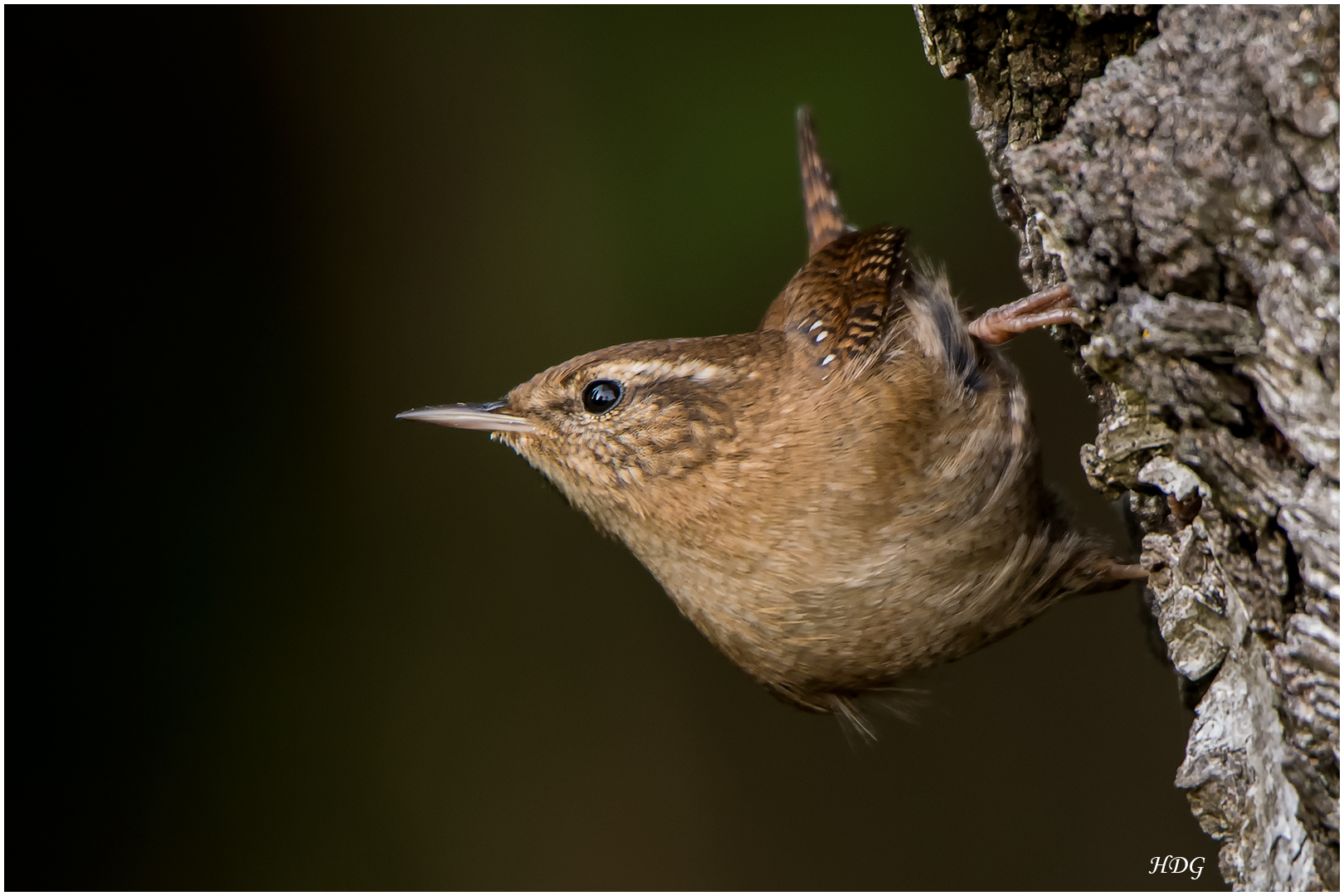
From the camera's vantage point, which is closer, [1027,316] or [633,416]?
[1027,316]

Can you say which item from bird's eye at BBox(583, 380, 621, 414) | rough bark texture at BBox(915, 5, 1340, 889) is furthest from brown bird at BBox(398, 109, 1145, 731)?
rough bark texture at BBox(915, 5, 1340, 889)

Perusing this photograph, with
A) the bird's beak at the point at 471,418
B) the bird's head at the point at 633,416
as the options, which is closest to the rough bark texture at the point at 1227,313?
the bird's head at the point at 633,416

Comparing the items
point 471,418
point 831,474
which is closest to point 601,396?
point 471,418

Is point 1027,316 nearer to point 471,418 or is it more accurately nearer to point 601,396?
point 601,396

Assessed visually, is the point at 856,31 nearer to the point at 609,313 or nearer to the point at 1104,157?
the point at 609,313

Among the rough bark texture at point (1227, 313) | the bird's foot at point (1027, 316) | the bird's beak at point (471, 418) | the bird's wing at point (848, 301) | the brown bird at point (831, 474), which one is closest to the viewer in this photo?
the rough bark texture at point (1227, 313)

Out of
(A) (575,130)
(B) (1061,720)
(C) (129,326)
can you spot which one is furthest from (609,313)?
(B) (1061,720)

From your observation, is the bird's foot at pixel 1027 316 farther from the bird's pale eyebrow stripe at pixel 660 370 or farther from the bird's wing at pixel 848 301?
the bird's pale eyebrow stripe at pixel 660 370

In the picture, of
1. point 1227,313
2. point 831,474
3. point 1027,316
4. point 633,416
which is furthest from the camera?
point 633,416

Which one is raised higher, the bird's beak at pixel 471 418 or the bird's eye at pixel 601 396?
the bird's eye at pixel 601 396
